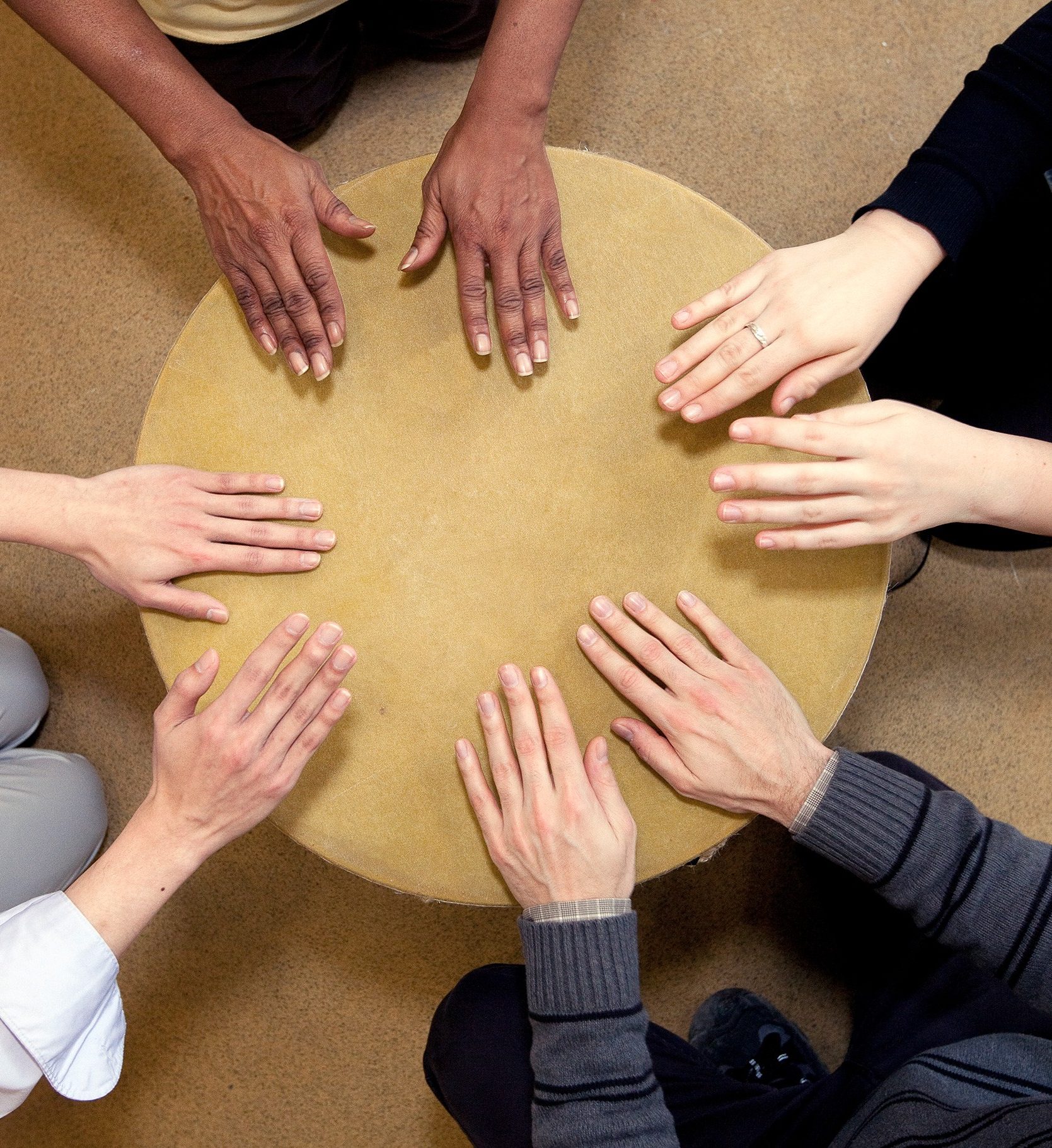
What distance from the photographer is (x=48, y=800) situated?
39.9 inches

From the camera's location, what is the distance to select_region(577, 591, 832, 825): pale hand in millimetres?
715

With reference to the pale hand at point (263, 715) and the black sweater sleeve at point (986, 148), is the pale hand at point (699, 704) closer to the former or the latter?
the pale hand at point (263, 715)

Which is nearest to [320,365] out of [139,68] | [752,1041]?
[139,68]

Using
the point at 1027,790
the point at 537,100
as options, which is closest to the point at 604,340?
the point at 537,100

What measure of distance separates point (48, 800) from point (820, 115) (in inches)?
54.9

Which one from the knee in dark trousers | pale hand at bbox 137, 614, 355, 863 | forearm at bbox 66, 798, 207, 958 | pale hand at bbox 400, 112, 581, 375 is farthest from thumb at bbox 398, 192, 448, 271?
the knee in dark trousers

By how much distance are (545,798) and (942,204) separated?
25.4 inches

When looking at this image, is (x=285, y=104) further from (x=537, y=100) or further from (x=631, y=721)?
(x=631, y=721)

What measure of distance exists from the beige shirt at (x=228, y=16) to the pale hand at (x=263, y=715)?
27.5 inches

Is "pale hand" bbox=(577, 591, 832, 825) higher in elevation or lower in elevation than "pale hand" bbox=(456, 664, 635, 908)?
higher

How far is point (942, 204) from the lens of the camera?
2.62 feet

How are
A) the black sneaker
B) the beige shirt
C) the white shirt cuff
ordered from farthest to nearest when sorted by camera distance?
the black sneaker, the beige shirt, the white shirt cuff

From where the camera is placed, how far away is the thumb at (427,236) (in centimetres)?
75

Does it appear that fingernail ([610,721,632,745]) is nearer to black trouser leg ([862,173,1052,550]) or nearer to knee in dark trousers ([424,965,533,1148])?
knee in dark trousers ([424,965,533,1148])
